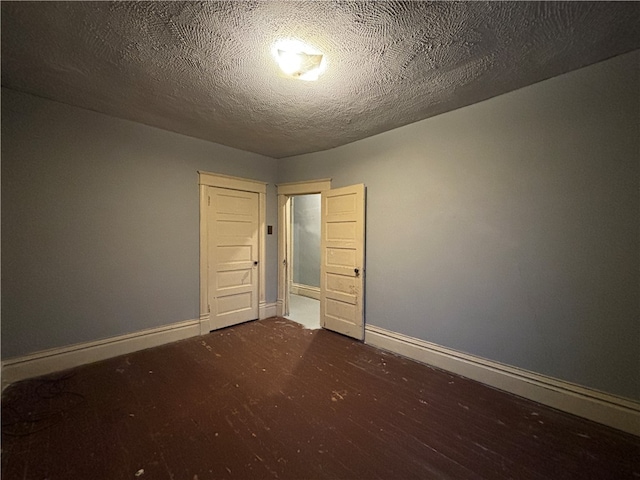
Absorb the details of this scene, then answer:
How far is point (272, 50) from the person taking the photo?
5.49ft

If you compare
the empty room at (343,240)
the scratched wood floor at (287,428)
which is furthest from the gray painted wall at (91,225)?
the scratched wood floor at (287,428)

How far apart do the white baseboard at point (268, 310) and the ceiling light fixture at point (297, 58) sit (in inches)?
130

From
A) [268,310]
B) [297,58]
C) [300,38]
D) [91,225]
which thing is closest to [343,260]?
[268,310]

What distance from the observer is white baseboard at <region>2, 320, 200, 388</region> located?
87.8 inches

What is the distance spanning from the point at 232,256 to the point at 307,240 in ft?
8.24

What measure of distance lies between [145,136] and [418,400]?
13.0ft

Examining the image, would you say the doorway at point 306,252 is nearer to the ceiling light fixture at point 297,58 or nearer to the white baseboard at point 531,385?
the white baseboard at point 531,385

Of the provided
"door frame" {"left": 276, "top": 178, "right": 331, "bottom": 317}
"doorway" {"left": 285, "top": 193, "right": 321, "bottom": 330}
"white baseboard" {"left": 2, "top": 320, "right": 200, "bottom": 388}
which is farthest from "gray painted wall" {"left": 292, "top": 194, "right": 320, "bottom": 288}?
"white baseboard" {"left": 2, "top": 320, "right": 200, "bottom": 388}

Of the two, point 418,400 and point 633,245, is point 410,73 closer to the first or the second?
point 633,245

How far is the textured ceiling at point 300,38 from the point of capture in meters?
1.38

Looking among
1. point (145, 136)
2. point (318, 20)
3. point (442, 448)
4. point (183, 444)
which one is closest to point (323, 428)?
point (442, 448)

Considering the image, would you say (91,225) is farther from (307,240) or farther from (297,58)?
(307,240)

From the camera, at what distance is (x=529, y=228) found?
2.07 m

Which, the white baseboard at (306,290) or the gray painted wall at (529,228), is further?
the white baseboard at (306,290)
